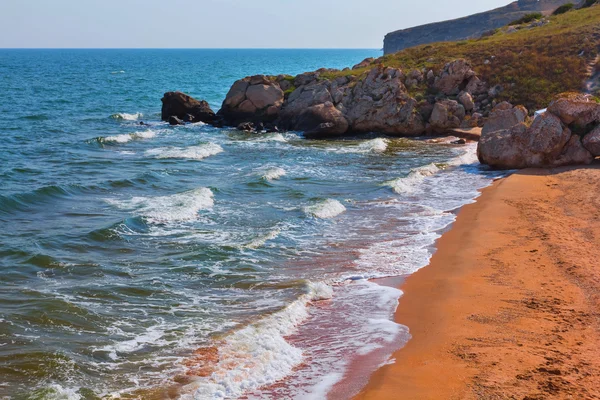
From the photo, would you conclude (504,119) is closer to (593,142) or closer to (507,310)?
(593,142)

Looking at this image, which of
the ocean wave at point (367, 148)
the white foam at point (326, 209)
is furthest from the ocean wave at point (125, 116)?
the white foam at point (326, 209)

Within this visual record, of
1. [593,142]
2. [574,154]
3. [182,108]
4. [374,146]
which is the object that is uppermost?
[182,108]

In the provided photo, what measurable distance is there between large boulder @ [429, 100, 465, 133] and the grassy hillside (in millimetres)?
3345

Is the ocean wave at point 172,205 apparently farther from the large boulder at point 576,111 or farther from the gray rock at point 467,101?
the gray rock at point 467,101

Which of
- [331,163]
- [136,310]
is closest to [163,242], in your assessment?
[136,310]

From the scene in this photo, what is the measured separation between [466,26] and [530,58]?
283 ft

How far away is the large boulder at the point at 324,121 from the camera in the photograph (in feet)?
125

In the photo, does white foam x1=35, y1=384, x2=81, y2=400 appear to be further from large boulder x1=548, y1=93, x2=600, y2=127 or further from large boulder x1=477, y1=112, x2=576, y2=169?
large boulder x1=548, y1=93, x2=600, y2=127

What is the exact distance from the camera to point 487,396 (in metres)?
8.86

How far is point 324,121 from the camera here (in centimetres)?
3859

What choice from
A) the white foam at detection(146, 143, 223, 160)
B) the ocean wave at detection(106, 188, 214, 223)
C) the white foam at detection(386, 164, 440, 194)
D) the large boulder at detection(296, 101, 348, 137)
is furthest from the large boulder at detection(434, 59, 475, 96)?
the ocean wave at detection(106, 188, 214, 223)

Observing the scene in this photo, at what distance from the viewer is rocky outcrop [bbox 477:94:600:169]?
2556cm

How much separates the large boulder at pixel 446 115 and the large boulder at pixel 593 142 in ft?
38.8

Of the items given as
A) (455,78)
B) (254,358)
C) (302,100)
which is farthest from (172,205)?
(455,78)
